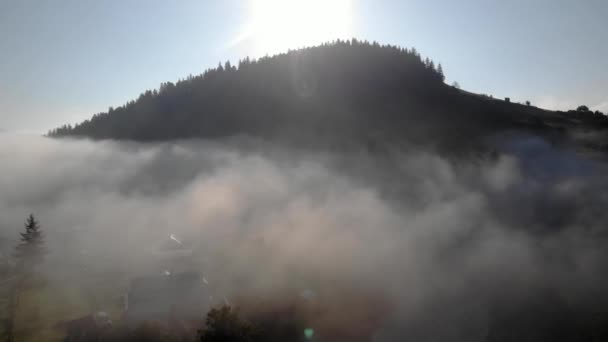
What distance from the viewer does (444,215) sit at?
→ 4063 inches

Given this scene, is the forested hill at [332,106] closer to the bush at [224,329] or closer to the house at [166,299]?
the house at [166,299]

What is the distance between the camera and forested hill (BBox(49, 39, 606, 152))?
131500mm

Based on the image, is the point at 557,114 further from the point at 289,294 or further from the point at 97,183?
the point at 97,183

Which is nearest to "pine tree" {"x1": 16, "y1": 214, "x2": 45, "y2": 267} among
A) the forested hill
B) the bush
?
the bush

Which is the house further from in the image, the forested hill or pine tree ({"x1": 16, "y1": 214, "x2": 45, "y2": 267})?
the forested hill

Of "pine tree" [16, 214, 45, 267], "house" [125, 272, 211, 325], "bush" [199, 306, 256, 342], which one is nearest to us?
"bush" [199, 306, 256, 342]

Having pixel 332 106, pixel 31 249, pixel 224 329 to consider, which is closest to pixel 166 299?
pixel 224 329

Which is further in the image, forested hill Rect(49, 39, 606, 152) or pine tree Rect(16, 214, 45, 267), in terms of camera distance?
forested hill Rect(49, 39, 606, 152)

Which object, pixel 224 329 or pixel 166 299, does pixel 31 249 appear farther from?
pixel 224 329

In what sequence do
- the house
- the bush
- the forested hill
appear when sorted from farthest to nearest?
the forested hill
the house
the bush

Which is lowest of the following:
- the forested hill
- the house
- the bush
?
the house

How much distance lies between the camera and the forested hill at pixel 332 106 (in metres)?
132

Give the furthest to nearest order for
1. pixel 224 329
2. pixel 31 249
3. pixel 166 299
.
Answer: pixel 31 249 < pixel 166 299 < pixel 224 329

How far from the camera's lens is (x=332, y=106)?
→ 144 m
